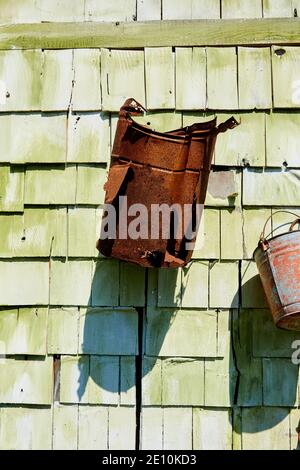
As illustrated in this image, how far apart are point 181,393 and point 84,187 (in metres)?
1.06

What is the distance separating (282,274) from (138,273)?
2.32 feet

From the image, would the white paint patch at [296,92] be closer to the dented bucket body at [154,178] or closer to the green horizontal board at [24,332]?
the dented bucket body at [154,178]

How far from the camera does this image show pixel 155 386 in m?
A: 3.39

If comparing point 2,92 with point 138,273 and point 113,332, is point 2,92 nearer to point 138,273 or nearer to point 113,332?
point 138,273

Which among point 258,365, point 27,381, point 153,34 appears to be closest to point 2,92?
point 153,34

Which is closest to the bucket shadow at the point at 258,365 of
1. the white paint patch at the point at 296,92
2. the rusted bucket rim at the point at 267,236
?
the rusted bucket rim at the point at 267,236

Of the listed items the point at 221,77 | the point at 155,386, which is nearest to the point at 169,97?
the point at 221,77

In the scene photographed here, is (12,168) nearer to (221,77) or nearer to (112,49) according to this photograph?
(112,49)

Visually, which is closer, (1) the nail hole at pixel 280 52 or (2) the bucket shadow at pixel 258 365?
(2) the bucket shadow at pixel 258 365

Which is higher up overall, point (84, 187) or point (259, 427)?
point (84, 187)

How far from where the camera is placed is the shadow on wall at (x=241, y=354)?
11.1 ft

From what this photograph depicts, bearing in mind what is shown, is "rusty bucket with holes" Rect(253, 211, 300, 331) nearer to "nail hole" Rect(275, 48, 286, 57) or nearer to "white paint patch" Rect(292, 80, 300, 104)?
"white paint patch" Rect(292, 80, 300, 104)

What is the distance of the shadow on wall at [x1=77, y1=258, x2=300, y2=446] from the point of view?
3.37 meters
